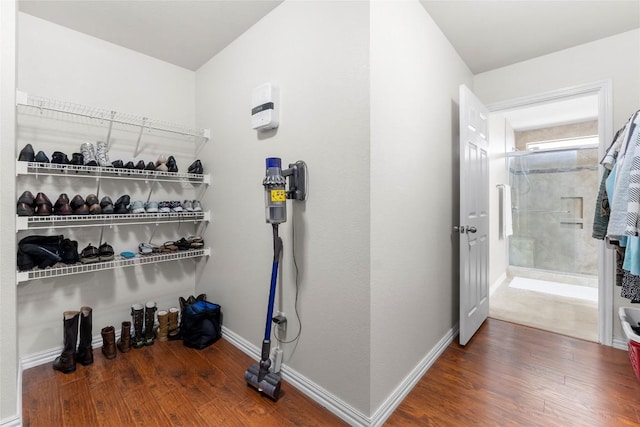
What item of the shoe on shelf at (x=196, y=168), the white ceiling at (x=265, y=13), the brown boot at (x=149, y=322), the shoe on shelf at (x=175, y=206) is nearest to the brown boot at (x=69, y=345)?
the brown boot at (x=149, y=322)

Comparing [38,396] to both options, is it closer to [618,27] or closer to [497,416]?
[497,416]

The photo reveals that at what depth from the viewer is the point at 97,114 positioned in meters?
2.26

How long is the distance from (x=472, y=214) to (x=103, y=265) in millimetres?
2898

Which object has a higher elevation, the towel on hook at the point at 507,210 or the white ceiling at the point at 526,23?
the white ceiling at the point at 526,23

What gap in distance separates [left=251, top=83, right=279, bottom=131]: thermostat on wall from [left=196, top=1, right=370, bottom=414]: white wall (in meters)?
0.06

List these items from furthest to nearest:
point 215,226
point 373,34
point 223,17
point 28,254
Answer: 1. point 215,226
2. point 223,17
3. point 28,254
4. point 373,34

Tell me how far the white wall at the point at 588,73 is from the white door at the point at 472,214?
→ 408mm

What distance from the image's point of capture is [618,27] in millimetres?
2135

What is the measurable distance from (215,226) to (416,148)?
1784 millimetres

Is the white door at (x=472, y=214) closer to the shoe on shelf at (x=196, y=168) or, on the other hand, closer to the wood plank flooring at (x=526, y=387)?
the wood plank flooring at (x=526, y=387)

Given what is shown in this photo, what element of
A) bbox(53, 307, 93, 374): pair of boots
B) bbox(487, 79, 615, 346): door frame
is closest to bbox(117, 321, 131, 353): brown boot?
bbox(53, 307, 93, 374): pair of boots

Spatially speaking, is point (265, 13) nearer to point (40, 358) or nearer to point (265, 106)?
point (265, 106)

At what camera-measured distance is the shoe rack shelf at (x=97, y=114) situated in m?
1.88

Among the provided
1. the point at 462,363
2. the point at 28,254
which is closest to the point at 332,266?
the point at 462,363
